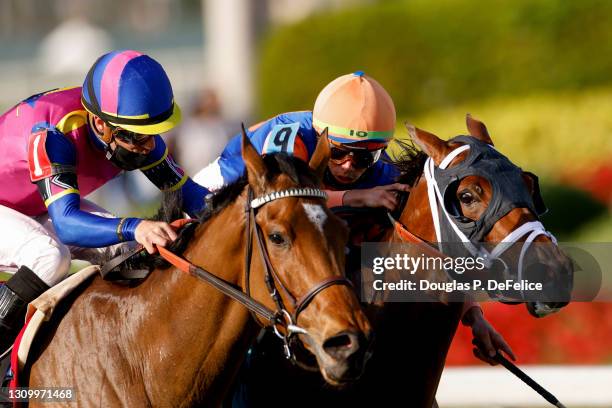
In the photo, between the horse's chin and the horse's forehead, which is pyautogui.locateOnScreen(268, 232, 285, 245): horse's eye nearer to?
the horse's forehead

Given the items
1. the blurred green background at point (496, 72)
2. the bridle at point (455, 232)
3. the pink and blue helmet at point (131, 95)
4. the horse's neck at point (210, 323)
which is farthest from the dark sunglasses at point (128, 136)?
the blurred green background at point (496, 72)

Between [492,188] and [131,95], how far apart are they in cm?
144

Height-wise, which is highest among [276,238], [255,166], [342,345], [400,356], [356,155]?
[356,155]

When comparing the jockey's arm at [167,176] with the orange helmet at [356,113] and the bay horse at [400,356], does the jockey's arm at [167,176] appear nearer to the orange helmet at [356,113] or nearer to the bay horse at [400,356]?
the orange helmet at [356,113]

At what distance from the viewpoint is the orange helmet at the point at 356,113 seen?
4.51 m

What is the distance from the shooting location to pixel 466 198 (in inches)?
165

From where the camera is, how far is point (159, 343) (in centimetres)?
393

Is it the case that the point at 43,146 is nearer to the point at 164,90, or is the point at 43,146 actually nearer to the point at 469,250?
the point at 164,90

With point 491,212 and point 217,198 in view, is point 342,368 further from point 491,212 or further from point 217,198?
point 491,212

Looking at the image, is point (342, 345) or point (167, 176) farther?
point (167, 176)

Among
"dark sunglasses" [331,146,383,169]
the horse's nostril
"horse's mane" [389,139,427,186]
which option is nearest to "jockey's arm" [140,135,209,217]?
"dark sunglasses" [331,146,383,169]

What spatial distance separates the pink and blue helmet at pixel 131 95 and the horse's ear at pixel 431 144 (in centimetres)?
98

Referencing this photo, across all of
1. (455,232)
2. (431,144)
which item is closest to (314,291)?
(455,232)

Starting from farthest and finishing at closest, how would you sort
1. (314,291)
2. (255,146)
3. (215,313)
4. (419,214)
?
(255,146)
(419,214)
(215,313)
(314,291)
